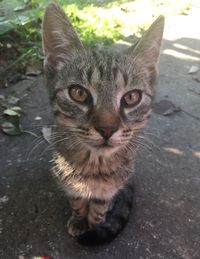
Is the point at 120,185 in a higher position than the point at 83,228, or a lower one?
higher

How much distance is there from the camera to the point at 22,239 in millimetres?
2244

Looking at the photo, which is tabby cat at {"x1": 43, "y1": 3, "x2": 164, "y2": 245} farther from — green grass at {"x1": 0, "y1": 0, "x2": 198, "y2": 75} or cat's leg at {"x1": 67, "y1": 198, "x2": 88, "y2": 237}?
Answer: green grass at {"x1": 0, "y1": 0, "x2": 198, "y2": 75}

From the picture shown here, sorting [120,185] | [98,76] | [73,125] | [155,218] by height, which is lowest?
[155,218]

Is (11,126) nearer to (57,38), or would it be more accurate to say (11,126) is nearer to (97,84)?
(57,38)

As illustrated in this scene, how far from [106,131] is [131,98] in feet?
0.94

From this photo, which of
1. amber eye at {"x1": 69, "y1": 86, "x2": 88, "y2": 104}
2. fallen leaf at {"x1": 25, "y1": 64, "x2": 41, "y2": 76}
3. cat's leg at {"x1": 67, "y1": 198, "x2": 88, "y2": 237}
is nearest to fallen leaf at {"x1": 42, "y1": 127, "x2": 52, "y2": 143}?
cat's leg at {"x1": 67, "y1": 198, "x2": 88, "y2": 237}

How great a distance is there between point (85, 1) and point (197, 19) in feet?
5.25

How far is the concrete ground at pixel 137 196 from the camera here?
2242 millimetres

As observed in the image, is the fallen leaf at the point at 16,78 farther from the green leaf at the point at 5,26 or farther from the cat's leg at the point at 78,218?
the cat's leg at the point at 78,218

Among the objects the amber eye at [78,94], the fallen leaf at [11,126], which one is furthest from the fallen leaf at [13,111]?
the amber eye at [78,94]

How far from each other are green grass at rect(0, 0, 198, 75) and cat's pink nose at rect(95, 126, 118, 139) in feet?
6.78

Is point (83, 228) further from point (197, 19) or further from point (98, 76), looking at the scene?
point (197, 19)

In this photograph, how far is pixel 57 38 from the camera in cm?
212

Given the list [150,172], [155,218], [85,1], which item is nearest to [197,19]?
[85,1]
